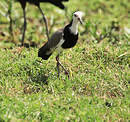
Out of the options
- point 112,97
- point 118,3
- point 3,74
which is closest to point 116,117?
point 112,97

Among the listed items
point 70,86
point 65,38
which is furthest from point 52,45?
point 70,86

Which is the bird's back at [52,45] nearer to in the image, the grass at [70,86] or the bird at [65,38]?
the bird at [65,38]

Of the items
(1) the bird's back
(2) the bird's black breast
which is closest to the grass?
(1) the bird's back

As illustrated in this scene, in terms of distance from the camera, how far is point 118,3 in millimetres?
9766

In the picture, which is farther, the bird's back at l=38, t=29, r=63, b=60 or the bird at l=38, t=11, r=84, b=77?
the bird's back at l=38, t=29, r=63, b=60

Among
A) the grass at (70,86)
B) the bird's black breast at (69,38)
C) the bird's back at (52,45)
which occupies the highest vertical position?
the bird's black breast at (69,38)

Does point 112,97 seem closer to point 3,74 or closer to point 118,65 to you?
point 118,65

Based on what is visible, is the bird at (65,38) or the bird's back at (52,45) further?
the bird's back at (52,45)

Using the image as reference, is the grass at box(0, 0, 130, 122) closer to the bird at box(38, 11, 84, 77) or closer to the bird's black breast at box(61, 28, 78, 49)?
the bird at box(38, 11, 84, 77)

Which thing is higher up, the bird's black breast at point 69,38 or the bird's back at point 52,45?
the bird's black breast at point 69,38

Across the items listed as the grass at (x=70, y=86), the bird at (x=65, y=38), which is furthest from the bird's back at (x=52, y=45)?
the grass at (x=70, y=86)

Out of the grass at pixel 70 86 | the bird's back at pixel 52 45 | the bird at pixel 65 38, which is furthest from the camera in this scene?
the bird's back at pixel 52 45

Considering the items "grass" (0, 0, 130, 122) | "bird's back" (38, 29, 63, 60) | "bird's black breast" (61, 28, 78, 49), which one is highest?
"bird's black breast" (61, 28, 78, 49)

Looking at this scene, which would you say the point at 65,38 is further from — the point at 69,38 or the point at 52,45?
the point at 52,45
